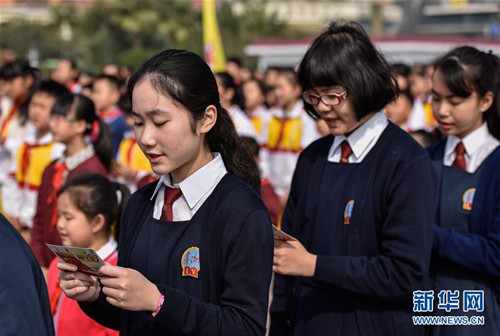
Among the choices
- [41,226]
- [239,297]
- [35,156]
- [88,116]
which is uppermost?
[88,116]

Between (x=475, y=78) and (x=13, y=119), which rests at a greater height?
(x=475, y=78)

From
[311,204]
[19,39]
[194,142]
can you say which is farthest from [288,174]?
[19,39]

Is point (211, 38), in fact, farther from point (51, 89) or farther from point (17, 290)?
point (17, 290)

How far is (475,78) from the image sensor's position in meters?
3.58

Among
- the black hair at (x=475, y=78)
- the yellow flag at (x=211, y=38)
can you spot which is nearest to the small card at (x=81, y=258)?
the black hair at (x=475, y=78)

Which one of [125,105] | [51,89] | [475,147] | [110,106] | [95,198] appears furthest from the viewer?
[110,106]

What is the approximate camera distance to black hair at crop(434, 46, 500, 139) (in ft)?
11.7

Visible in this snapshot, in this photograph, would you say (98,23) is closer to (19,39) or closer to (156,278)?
(19,39)

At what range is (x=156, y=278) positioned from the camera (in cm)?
236

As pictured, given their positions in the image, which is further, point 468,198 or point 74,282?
point 468,198

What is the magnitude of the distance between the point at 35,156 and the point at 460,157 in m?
4.00

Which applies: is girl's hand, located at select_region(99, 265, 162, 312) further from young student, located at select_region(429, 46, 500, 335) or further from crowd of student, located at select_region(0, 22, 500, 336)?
young student, located at select_region(429, 46, 500, 335)

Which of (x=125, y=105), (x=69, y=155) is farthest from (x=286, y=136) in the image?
(x=69, y=155)

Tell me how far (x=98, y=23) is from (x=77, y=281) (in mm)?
44384
